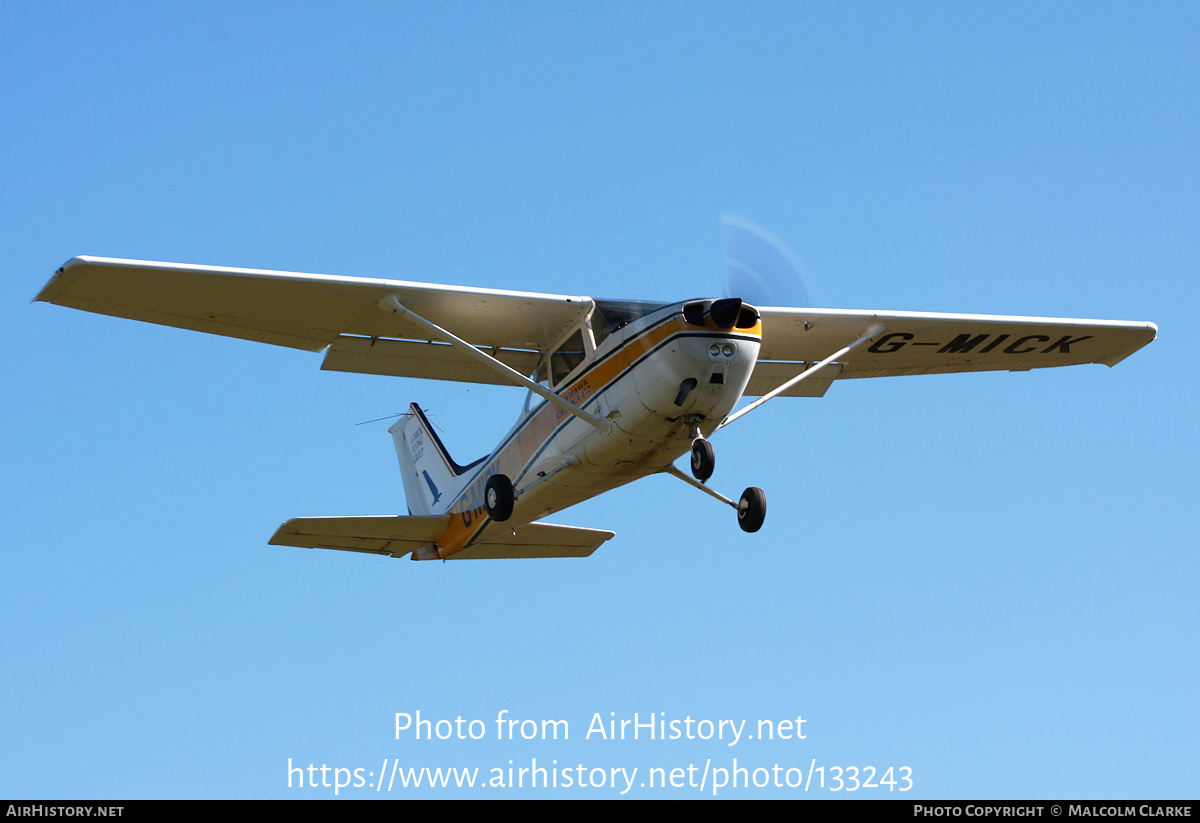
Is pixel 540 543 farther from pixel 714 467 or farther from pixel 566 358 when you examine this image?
pixel 714 467

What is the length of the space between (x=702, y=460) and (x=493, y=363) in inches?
95.0

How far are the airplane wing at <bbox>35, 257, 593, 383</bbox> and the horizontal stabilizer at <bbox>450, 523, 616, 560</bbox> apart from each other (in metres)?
2.48

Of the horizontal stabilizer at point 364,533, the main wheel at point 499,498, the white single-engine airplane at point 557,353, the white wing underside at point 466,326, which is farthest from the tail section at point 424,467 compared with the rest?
the main wheel at point 499,498

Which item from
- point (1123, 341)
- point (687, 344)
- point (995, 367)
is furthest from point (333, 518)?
point (1123, 341)

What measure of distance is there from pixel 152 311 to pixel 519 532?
17.3ft

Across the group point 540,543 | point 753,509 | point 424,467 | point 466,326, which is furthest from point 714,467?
point 424,467

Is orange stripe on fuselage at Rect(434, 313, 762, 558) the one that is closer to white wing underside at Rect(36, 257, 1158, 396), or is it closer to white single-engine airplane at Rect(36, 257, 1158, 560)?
white single-engine airplane at Rect(36, 257, 1158, 560)

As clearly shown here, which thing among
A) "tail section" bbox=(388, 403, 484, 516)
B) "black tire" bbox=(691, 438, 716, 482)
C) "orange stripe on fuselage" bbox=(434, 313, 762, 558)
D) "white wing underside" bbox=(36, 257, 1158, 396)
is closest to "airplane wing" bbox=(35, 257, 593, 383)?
"white wing underside" bbox=(36, 257, 1158, 396)

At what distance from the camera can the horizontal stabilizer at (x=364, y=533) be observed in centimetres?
1423

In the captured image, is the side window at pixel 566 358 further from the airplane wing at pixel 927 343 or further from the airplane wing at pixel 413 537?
the airplane wing at pixel 413 537

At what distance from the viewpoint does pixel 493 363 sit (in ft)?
41.1

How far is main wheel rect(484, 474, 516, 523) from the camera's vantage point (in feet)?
43.7

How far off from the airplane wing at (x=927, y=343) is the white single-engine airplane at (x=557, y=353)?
3 centimetres

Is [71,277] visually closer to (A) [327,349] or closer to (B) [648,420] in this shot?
(A) [327,349]
